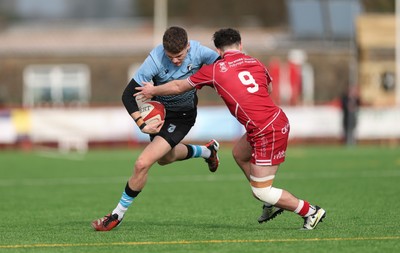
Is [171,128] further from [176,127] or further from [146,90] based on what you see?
[146,90]

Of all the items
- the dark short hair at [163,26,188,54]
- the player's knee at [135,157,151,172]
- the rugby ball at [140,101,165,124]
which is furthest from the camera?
the rugby ball at [140,101,165,124]

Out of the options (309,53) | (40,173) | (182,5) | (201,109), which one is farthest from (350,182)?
(182,5)

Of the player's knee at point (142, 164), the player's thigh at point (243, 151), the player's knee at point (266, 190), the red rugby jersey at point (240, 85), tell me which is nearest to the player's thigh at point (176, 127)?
the player's knee at point (142, 164)

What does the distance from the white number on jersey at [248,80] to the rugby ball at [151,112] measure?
116 centimetres

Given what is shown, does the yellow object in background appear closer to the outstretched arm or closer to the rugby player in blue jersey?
the rugby player in blue jersey

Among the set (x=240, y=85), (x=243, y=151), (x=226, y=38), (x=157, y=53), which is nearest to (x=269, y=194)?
(x=243, y=151)

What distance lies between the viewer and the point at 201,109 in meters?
32.1

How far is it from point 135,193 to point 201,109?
21.0m

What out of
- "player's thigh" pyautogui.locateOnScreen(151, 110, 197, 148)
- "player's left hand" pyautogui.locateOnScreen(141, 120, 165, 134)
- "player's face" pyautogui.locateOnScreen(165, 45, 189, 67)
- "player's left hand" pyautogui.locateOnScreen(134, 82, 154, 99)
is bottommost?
"player's thigh" pyautogui.locateOnScreen(151, 110, 197, 148)

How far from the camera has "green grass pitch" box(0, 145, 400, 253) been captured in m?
9.91

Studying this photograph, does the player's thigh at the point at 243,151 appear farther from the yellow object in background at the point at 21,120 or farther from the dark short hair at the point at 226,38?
the yellow object in background at the point at 21,120

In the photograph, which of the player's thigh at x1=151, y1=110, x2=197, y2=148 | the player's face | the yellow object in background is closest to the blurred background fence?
the yellow object in background

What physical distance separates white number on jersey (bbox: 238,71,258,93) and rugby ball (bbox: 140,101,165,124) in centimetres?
116

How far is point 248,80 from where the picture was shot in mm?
10477
